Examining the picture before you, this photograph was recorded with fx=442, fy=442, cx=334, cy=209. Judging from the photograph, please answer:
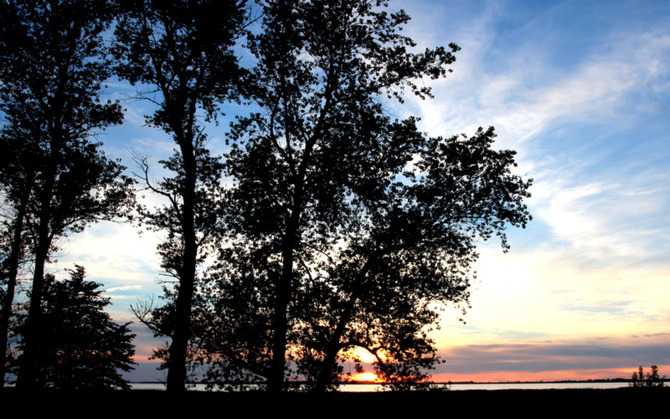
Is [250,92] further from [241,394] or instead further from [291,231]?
[241,394]

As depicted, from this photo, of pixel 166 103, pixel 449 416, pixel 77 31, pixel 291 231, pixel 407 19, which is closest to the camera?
pixel 449 416

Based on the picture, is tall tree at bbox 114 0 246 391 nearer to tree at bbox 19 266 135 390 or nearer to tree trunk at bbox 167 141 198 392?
tree trunk at bbox 167 141 198 392

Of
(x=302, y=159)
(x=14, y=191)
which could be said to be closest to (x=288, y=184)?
(x=302, y=159)

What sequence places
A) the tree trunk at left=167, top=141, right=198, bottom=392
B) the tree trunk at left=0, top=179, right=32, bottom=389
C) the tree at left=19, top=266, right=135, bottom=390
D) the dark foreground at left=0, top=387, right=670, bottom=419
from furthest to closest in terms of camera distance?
the tree at left=19, top=266, right=135, bottom=390, the tree trunk at left=0, top=179, right=32, bottom=389, the tree trunk at left=167, top=141, right=198, bottom=392, the dark foreground at left=0, top=387, right=670, bottom=419

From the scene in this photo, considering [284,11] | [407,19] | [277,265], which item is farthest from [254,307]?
[407,19]

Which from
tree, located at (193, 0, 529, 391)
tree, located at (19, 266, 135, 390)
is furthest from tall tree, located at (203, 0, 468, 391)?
tree, located at (19, 266, 135, 390)

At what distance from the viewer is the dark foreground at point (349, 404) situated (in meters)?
9.12

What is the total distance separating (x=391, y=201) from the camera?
1930 centimetres

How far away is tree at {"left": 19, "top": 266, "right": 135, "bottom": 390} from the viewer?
23625mm

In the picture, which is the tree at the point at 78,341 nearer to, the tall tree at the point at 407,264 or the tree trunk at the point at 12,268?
the tree trunk at the point at 12,268

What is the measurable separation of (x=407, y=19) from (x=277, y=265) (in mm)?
12320

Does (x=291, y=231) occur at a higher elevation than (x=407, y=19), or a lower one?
lower

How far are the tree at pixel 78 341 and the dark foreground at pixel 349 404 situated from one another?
52.8ft

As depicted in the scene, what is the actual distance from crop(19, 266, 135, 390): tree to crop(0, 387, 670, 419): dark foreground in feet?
52.8
